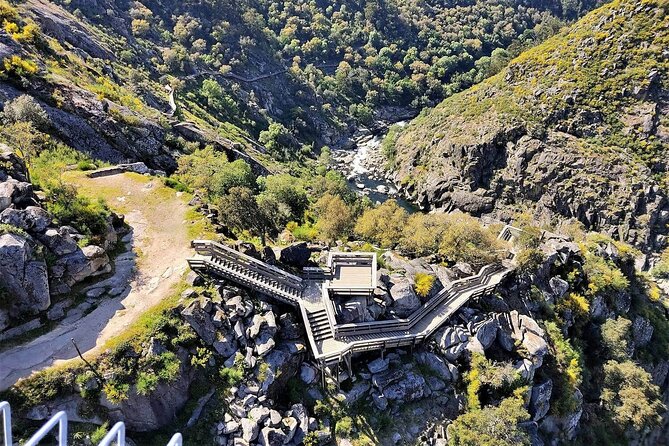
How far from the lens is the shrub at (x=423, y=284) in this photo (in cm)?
2908

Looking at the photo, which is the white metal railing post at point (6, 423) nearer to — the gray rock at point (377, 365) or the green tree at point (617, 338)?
the gray rock at point (377, 365)

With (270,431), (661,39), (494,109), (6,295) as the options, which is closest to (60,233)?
(6,295)

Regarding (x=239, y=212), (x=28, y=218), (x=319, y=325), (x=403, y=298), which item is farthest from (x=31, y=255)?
(x=403, y=298)

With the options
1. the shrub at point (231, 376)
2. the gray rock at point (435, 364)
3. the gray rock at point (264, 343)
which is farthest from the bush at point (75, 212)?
the gray rock at point (435, 364)

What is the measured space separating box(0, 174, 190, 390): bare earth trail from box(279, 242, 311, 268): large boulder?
260 inches

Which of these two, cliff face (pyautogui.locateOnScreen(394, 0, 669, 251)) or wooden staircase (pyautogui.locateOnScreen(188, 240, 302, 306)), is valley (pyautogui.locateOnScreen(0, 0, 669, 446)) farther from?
cliff face (pyautogui.locateOnScreen(394, 0, 669, 251))

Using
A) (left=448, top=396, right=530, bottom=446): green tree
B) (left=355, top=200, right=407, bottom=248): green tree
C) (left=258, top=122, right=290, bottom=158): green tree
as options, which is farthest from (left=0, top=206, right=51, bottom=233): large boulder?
(left=258, top=122, right=290, bottom=158): green tree

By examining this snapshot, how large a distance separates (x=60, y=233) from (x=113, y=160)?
863 inches

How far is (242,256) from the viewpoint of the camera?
85.4ft

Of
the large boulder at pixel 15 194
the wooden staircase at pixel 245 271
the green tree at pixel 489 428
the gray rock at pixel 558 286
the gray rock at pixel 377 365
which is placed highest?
the large boulder at pixel 15 194

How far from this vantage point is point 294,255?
29047mm

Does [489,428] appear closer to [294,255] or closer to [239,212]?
[294,255]

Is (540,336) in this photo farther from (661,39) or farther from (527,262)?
(661,39)

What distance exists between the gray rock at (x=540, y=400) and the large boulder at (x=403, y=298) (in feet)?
32.1
